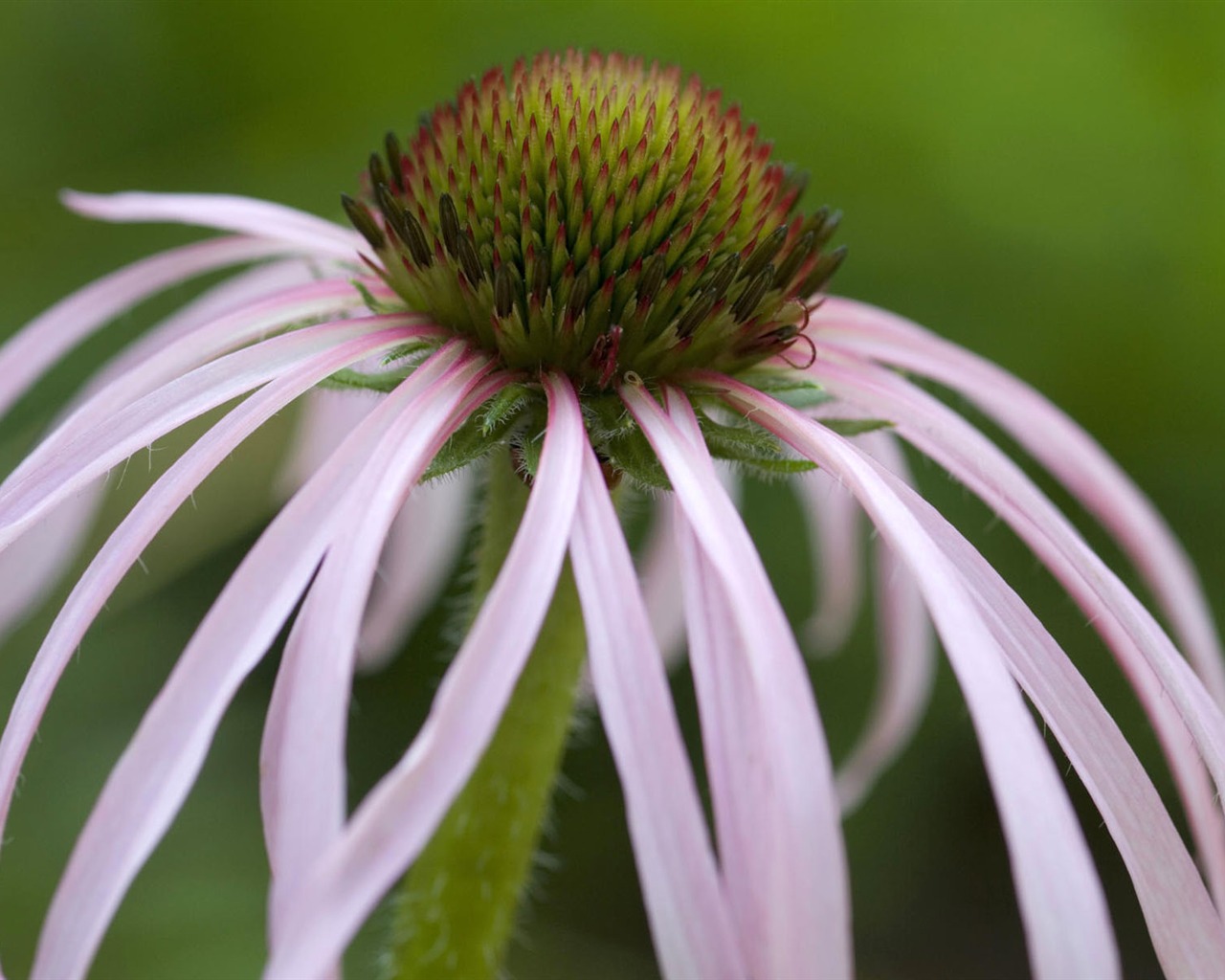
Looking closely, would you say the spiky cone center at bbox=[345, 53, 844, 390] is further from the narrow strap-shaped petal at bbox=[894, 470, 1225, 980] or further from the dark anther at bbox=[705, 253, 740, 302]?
the narrow strap-shaped petal at bbox=[894, 470, 1225, 980]

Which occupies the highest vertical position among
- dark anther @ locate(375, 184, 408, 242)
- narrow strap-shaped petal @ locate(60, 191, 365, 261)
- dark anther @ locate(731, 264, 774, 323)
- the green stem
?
narrow strap-shaped petal @ locate(60, 191, 365, 261)


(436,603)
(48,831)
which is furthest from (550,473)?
(436,603)

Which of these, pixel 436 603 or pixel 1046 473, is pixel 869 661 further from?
pixel 436 603

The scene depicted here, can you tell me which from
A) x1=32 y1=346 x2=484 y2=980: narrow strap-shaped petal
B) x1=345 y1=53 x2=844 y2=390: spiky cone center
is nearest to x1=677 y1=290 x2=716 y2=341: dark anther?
x1=345 y1=53 x2=844 y2=390: spiky cone center

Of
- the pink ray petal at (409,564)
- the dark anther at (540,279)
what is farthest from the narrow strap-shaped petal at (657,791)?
the pink ray petal at (409,564)

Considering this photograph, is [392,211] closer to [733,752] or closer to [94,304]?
[94,304]

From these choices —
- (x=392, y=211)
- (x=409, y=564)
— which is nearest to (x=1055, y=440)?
(x=392, y=211)
